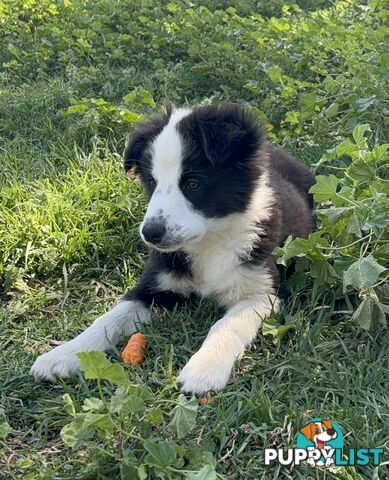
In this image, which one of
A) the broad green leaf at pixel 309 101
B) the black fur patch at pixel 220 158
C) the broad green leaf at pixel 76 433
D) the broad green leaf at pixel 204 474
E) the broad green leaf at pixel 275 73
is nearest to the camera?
the broad green leaf at pixel 204 474

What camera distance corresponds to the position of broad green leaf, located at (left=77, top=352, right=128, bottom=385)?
6.73 feet

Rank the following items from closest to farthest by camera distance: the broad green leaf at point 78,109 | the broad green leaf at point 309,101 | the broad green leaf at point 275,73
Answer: the broad green leaf at point 309,101 < the broad green leaf at point 78,109 < the broad green leaf at point 275,73

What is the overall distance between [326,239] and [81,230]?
1.36m

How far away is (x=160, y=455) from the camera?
1.96 meters

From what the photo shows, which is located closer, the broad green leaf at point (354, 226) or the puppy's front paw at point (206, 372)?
the puppy's front paw at point (206, 372)

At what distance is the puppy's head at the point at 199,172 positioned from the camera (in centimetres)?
A: 273

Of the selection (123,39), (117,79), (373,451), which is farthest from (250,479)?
(123,39)

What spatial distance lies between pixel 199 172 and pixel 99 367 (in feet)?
3.50

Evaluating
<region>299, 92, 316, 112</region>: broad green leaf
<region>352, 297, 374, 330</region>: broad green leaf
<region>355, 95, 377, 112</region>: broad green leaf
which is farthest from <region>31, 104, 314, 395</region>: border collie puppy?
<region>299, 92, 316, 112</region>: broad green leaf

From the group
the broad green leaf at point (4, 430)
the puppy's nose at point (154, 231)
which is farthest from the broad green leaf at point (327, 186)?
the broad green leaf at point (4, 430)

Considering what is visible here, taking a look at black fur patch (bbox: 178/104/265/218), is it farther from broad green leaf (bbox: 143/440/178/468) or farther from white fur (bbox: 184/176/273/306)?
broad green leaf (bbox: 143/440/178/468)

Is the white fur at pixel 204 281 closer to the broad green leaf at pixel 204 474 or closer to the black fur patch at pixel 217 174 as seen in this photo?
the black fur patch at pixel 217 174

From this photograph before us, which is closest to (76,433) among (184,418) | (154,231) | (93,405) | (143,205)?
(93,405)

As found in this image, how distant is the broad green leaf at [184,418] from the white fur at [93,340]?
2.13 ft
